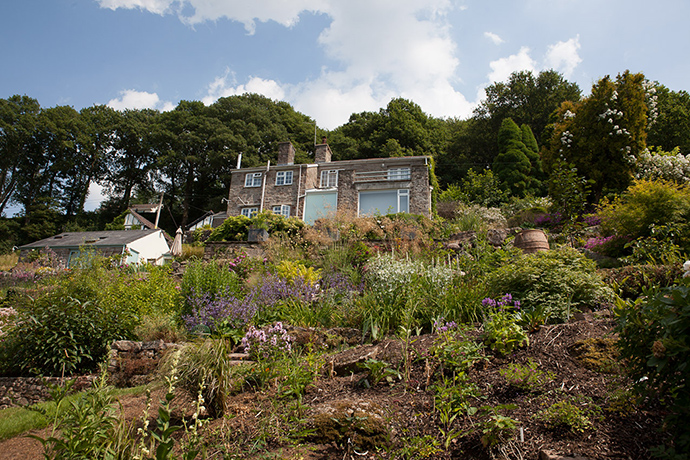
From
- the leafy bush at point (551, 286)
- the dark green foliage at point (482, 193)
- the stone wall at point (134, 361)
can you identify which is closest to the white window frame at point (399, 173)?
the dark green foliage at point (482, 193)

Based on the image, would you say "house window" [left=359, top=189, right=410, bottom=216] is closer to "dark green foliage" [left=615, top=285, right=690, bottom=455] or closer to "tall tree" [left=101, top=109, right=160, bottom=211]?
"dark green foliage" [left=615, top=285, right=690, bottom=455]

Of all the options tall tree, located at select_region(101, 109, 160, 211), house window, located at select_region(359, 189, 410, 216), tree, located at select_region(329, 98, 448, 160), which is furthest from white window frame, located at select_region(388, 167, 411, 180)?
tall tree, located at select_region(101, 109, 160, 211)

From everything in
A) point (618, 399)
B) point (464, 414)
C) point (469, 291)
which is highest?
point (469, 291)

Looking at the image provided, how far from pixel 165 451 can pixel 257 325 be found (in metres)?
3.53

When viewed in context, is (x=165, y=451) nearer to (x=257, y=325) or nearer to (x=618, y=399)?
(x=618, y=399)

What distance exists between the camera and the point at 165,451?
175 centimetres

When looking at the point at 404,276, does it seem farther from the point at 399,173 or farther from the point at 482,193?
the point at 482,193

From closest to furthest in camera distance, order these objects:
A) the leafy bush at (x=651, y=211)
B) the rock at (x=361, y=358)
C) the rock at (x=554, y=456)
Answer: the rock at (x=554, y=456)
the rock at (x=361, y=358)
the leafy bush at (x=651, y=211)

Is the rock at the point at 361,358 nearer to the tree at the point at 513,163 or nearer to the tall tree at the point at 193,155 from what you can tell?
the tree at the point at 513,163

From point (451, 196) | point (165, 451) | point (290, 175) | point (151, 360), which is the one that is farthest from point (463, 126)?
point (165, 451)

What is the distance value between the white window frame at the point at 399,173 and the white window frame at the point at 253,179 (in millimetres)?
8030

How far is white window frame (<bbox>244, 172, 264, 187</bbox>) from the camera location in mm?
23688

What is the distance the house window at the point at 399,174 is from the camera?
20.6 m

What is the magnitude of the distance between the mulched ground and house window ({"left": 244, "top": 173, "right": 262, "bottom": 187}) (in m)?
20.7
